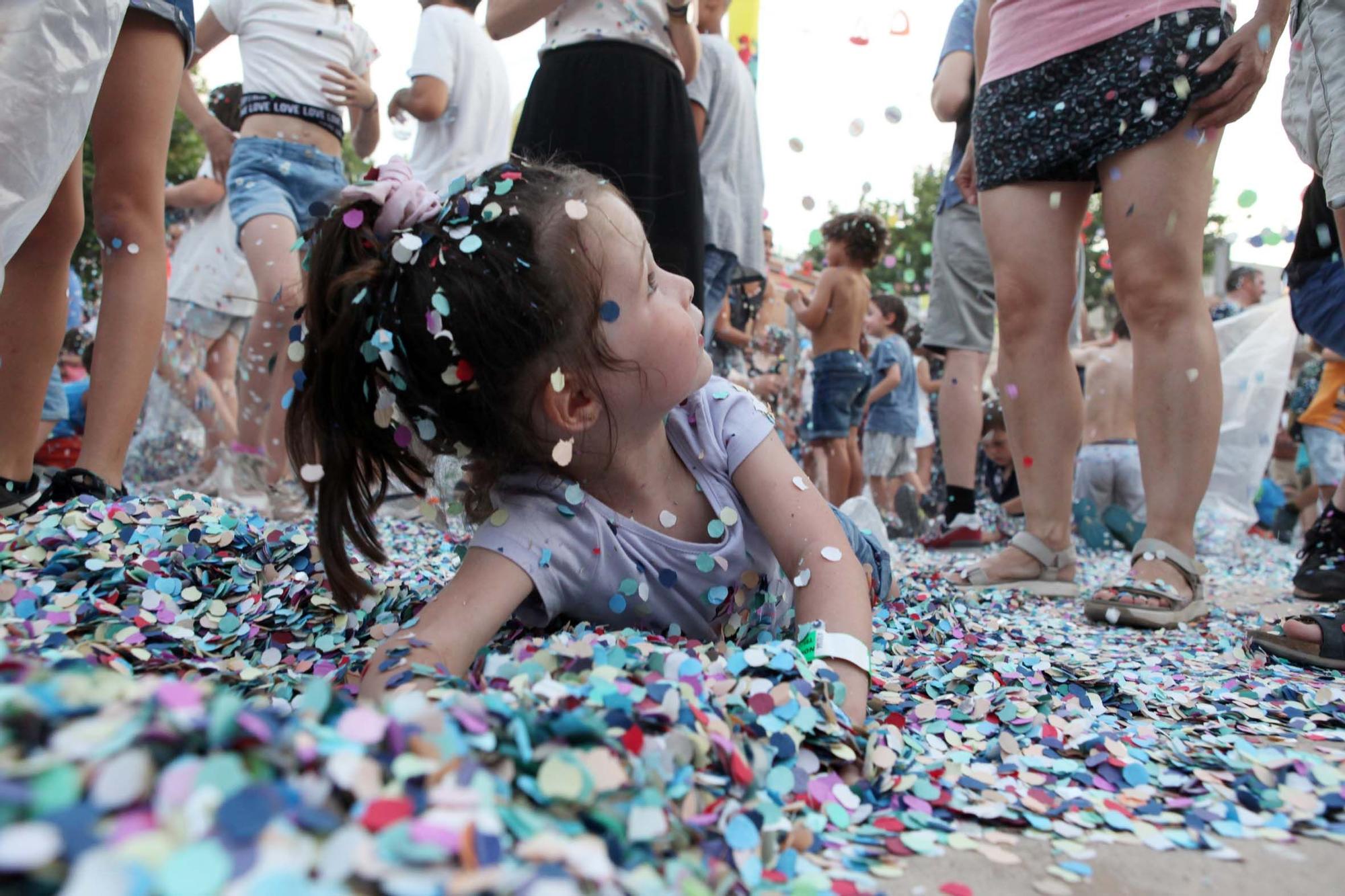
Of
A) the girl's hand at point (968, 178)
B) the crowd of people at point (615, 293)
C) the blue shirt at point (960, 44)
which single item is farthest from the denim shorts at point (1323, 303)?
the blue shirt at point (960, 44)

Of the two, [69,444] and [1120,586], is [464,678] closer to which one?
[1120,586]

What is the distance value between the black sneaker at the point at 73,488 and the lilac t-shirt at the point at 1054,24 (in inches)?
92.6

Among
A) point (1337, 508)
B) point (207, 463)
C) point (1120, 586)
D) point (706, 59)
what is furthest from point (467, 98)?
point (1337, 508)

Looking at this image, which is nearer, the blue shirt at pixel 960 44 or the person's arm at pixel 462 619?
the person's arm at pixel 462 619

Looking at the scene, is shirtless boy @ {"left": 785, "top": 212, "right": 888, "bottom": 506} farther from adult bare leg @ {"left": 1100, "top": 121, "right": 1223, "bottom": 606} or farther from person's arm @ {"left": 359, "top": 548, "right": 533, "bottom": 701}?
person's arm @ {"left": 359, "top": 548, "right": 533, "bottom": 701}

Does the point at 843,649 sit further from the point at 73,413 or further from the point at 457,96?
the point at 73,413

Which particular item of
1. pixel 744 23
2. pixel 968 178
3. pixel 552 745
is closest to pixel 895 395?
pixel 744 23

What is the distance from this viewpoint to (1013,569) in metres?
2.45

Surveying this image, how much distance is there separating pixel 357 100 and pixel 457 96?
16.8 inches

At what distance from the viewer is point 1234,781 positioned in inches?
39.1

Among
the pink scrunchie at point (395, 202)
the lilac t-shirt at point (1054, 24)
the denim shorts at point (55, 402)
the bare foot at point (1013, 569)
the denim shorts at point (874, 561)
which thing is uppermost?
the lilac t-shirt at point (1054, 24)

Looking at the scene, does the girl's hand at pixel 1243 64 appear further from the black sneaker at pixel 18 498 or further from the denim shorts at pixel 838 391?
the denim shorts at pixel 838 391

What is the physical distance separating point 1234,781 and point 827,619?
1.56 ft

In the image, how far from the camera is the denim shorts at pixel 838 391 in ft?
16.1
